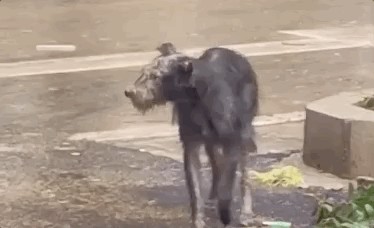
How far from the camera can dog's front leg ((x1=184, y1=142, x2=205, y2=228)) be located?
650 centimetres

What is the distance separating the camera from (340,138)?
24.5ft

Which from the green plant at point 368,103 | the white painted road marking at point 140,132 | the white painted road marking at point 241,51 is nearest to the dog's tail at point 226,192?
the green plant at point 368,103

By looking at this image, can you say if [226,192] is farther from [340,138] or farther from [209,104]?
[340,138]

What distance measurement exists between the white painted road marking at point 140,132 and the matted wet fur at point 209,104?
2.09m

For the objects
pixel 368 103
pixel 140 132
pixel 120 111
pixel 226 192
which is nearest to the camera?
pixel 226 192

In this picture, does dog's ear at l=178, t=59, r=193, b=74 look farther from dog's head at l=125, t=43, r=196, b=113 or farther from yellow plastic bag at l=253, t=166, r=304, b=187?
→ yellow plastic bag at l=253, t=166, r=304, b=187

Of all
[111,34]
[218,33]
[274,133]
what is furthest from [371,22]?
[274,133]

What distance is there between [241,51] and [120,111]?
3.02 m

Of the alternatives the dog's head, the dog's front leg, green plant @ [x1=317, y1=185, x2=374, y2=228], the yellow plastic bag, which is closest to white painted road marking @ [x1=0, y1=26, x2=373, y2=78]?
the yellow plastic bag

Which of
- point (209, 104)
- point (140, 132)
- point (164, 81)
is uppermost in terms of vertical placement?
point (164, 81)

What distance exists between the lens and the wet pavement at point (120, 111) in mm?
7051

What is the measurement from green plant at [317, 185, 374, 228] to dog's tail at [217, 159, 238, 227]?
49.5 inches

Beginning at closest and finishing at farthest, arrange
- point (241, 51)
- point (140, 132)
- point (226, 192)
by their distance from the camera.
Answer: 1. point (226, 192)
2. point (140, 132)
3. point (241, 51)

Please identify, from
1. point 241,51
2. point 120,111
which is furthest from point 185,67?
point 241,51
